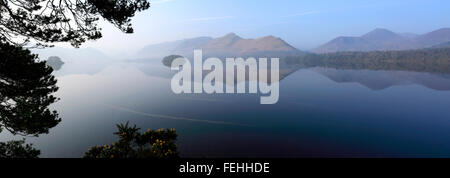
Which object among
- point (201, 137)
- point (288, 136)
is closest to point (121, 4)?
point (201, 137)

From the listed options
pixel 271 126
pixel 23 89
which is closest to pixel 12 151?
pixel 23 89

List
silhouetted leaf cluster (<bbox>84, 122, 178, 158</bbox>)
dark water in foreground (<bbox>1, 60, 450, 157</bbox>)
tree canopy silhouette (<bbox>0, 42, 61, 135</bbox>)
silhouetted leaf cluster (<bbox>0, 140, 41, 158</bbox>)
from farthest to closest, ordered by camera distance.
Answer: dark water in foreground (<bbox>1, 60, 450, 157</bbox>) → silhouetted leaf cluster (<bbox>84, 122, 178, 158</bbox>) → silhouetted leaf cluster (<bbox>0, 140, 41, 158</bbox>) → tree canopy silhouette (<bbox>0, 42, 61, 135</bbox>)

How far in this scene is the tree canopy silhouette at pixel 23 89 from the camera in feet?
43.2

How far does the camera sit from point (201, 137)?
48875 millimetres

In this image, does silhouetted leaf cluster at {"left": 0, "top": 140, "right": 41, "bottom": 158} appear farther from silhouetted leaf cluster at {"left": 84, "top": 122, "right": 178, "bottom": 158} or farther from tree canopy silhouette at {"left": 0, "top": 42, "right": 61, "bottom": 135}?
silhouetted leaf cluster at {"left": 84, "top": 122, "right": 178, "bottom": 158}

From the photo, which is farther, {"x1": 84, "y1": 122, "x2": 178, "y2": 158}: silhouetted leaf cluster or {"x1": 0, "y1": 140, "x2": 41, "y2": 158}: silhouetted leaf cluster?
{"x1": 84, "y1": 122, "x2": 178, "y2": 158}: silhouetted leaf cluster

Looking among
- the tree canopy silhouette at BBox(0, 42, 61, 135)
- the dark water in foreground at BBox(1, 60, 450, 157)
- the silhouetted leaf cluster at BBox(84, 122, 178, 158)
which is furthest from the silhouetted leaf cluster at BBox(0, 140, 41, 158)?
the dark water in foreground at BBox(1, 60, 450, 157)

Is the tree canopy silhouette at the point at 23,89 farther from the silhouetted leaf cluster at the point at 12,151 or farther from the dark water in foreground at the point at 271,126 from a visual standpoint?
the dark water in foreground at the point at 271,126

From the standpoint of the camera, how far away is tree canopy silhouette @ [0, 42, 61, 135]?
1318 cm

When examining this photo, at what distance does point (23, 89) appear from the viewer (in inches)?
586
